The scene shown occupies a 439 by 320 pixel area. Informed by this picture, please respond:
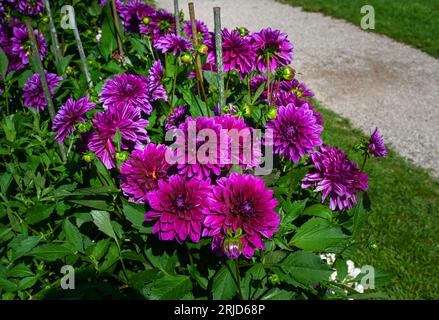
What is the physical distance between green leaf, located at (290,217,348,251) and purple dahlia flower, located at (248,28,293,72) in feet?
2.06

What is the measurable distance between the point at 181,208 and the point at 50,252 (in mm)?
568

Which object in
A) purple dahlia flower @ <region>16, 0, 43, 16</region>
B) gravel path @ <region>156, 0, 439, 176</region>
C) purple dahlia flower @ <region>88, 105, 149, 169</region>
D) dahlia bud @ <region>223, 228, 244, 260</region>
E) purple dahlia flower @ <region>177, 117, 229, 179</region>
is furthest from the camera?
gravel path @ <region>156, 0, 439, 176</region>

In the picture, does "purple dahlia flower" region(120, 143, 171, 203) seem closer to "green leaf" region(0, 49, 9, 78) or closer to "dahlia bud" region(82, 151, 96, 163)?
"dahlia bud" region(82, 151, 96, 163)

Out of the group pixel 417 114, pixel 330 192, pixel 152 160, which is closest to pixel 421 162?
pixel 417 114

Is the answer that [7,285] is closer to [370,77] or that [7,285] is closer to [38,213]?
[38,213]

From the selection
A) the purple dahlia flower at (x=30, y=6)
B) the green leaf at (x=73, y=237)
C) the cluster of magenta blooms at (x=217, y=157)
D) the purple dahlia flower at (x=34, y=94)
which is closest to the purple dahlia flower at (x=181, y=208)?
the cluster of magenta blooms at (x=217, y=157)

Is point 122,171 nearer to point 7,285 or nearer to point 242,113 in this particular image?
point 242,113

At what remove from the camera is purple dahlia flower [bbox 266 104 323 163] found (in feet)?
4.65

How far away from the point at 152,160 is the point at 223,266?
0.40 m

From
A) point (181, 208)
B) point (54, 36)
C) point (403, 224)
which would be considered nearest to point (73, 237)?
point (181, 208)

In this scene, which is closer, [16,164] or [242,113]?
[242,113]

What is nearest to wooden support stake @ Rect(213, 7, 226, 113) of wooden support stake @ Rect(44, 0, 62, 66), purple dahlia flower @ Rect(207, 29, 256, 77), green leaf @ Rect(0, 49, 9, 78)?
purple dahlia flower @ Rect(207, 29, 256, 77)

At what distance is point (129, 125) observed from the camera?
1.46 meters

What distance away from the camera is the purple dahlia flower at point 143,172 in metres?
1.33
